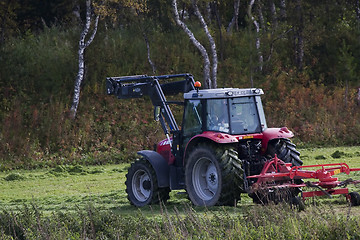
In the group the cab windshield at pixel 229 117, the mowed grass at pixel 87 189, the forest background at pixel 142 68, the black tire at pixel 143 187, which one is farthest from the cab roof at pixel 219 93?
the forest background at pixel 142 68

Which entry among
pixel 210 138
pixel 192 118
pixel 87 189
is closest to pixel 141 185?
pixel 192 118

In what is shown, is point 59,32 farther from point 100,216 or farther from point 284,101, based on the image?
point 100,216

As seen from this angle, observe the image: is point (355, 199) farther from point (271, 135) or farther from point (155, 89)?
point (155, 89)

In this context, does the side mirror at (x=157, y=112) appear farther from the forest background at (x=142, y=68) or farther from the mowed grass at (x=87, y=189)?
the forest background at (x=142, y=68)

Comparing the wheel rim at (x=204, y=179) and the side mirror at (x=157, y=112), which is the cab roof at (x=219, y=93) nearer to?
the side mirror at (x=157, y=112)

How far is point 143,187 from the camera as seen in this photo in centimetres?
1529

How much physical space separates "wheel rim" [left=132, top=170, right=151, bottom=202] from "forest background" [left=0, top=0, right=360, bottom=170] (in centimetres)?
1084

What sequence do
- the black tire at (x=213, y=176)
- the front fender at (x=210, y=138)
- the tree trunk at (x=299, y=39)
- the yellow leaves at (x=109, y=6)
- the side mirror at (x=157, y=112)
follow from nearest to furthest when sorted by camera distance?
the black tire at (x=213, y=176) < the front fender at (x=210, y=138) < the side mirror at (x=157, y=112) < the yellow leaves at (x=109, y=6) < the tree trunk at (x=299, y=39)

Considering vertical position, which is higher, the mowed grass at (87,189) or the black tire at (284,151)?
the black tire at (284,151)

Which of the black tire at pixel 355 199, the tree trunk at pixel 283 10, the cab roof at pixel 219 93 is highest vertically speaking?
the tree trunk at pixel 283 10

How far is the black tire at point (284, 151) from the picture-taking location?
1404 cm

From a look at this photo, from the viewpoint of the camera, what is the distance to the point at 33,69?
31391mm

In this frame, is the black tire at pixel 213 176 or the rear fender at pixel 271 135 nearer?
the black tire at pixel 213 176

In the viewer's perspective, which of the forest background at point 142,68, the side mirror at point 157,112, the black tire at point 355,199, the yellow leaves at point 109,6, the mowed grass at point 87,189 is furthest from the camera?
the forest background at point 142,68
